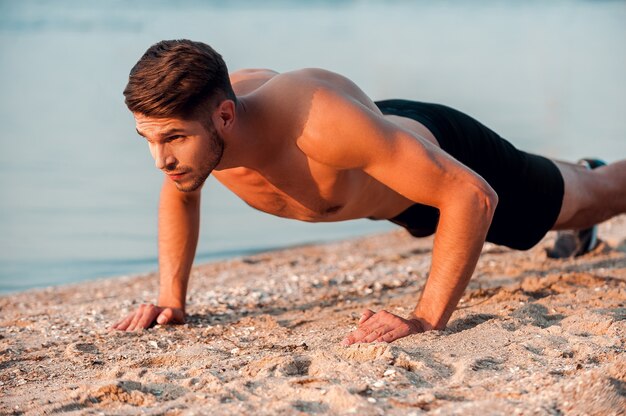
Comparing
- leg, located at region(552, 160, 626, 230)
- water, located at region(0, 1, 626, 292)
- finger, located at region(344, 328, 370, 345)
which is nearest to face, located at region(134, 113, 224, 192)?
finger, located at region(344, 328, 370, 345)

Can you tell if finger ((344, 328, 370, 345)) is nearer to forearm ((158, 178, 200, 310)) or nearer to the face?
the face

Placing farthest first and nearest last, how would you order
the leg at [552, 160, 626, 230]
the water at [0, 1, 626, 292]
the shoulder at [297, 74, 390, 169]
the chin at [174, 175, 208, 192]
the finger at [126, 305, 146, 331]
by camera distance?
1. the water at [0, 1, 626, 292]
2. the leg at [552, 160, 626, 230]
3. the finger at [126, 305, 146, 331]
4. the chin at [174, 175, 208, 192]
5. the shoulder at [297, 74, 390, 169]

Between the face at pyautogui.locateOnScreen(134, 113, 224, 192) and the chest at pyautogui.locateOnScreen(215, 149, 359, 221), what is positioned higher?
the face at pyautogui.locateOnScreen(134, 113, 224, 192)

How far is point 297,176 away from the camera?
4.16 metres

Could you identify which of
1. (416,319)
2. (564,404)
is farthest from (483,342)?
(564,404)

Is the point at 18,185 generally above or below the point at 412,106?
below

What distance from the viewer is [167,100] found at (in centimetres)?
368

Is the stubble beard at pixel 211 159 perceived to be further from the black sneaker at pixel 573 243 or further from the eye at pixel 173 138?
the black sneaker at pixel 573 243

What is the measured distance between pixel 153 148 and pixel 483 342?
1453 mm

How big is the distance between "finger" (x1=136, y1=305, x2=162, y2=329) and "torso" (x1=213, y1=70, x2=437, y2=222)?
Answer: 2.22ft

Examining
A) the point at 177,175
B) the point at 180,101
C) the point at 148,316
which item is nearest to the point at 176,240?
the point at 148,316

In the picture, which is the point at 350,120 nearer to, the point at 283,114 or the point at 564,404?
the point at 283,114

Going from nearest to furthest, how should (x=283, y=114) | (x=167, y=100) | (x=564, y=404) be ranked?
(x=564, y=404), (x=167, y=100), (x=283, y=114)

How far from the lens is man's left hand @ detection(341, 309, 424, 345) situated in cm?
386
